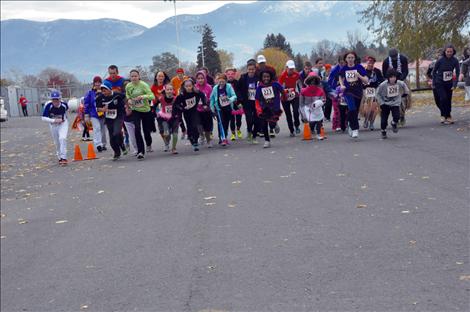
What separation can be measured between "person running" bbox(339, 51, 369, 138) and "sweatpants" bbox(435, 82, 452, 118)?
8.53ft

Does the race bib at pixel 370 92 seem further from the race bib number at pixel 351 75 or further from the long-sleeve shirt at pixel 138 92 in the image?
the long-sleeve shirt at pixel 138 92

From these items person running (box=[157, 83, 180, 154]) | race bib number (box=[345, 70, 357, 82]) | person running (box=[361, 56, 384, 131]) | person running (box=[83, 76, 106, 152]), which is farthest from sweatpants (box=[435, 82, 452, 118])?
person running (box=[83, 76, 106, 152])

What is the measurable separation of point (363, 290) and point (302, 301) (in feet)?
1.73

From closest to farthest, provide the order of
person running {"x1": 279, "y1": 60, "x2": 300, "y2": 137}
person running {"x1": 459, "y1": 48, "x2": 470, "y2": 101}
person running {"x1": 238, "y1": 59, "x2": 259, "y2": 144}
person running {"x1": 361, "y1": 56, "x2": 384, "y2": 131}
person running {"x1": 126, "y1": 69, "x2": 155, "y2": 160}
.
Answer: person running {"x1": 126, "y1": 69, "x2": 155, "y2": 160} → person running {"x1": 238, "y1": 59, "x2": 259, "y2": 144} → person running {"x1": 361, "y1": 56, "x2": 384, "y2": 131} → person running {"x1": 279, "y1": 60, "x2": 300, "y2": 137} → person running {"x1": 459, "y1": 48, "x2": 470, "y2": 101}

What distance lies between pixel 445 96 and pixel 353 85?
3037mm

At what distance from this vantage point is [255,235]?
287 inches

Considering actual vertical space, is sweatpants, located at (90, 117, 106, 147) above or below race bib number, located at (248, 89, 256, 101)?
below

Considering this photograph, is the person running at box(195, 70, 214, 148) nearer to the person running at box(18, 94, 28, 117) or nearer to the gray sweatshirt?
the gray sweatshirt

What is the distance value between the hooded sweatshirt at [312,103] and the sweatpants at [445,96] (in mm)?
3087

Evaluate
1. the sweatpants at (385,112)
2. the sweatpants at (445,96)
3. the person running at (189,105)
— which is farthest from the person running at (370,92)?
the person running at (189,105)

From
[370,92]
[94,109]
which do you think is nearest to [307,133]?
[370,92]

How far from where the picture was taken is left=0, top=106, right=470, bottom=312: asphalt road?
544cm

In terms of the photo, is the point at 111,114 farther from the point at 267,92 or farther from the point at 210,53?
the point at 210,53

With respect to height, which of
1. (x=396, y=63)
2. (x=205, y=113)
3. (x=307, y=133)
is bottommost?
(x=307, y=133)
